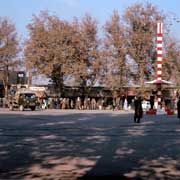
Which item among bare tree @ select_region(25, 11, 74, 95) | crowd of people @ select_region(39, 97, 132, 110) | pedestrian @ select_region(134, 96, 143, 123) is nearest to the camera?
pedestrian @ select_region(134, 96, 143, 123)

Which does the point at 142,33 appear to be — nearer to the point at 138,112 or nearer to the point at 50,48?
the point at 50,48

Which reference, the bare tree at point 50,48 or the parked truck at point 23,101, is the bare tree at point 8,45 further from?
the parked truck at point 23,101

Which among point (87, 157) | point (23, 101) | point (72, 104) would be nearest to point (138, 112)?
point (87, 157)

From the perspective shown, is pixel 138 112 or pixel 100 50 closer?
pixel 138 112

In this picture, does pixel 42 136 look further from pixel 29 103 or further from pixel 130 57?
pixel 130 57

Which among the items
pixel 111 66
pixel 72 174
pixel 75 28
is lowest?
pixel 72 174

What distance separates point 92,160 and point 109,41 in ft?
200

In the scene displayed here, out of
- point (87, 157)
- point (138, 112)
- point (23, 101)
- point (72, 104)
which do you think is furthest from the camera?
point (72, 104)

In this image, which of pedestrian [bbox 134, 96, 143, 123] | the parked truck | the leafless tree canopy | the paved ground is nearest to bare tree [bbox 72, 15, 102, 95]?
the leafless tree canopy

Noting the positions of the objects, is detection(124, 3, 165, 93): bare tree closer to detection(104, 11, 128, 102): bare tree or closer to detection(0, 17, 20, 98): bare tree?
detection(104, 11, 128, 102): bare tree

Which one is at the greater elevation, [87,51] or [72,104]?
[87,51]

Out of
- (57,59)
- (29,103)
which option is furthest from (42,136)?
(57,59)

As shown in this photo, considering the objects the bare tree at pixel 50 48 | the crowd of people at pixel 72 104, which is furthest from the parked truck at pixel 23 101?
the bare tree at pixel 50 48

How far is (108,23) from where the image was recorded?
248 ft
